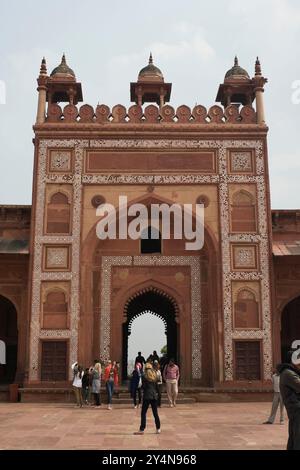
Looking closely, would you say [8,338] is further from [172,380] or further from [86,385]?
[172,380]

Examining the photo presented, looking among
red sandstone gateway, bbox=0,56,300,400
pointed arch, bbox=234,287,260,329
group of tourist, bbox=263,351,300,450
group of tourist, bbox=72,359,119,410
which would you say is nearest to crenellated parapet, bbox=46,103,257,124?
red sandstone gateway, bbox=0,56,300,400

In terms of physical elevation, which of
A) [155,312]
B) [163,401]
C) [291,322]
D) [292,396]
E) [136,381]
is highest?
[155,312]

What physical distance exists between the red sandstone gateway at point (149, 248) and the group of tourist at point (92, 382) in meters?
0.96

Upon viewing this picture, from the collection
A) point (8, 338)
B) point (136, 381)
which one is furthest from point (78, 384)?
point (8, 338)

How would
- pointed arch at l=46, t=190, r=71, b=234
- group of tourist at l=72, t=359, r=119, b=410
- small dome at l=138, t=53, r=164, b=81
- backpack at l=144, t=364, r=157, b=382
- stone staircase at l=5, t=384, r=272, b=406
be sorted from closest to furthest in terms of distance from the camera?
backpack at l=144, t=364, r=157, b=382 < group of tourist at l=72, t=359, r=119, b=410 < stone staircase at l=5, t=384, r=272, b=406 < pointed arch at l=46, t=190, r=71, b=234 < small dome at l=138, t=53, r=164, b=81

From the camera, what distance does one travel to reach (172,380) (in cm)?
1202

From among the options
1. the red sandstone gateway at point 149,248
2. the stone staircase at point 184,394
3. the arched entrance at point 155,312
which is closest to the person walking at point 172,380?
the stone staircase at point 184,394

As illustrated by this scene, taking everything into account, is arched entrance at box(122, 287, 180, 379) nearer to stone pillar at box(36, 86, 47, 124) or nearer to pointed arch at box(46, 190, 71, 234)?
pointed arch at box(46, 190, 71, 234)

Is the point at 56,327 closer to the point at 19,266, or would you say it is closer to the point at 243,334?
the point at 19,266

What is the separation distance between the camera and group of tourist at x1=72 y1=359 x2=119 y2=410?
12.2 m

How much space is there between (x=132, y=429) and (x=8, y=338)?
8745mm

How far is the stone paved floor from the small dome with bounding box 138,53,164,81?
9.08 meters
